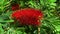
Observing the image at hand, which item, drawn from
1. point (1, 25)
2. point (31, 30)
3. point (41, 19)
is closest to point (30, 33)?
point (31, 30)

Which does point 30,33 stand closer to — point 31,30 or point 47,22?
point 31,30

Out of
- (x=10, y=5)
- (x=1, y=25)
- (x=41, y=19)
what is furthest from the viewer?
(x=10, y=5)

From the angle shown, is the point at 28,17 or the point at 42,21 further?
the point at 42,21

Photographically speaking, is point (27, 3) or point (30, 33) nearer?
point (30, 33)

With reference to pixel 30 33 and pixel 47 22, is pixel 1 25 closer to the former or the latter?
pixel 30 33

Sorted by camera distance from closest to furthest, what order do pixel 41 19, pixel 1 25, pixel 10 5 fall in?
pixel 1 25 → pixel 41 19 → pixel 10 5

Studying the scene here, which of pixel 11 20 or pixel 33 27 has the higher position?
pixel 11 20
